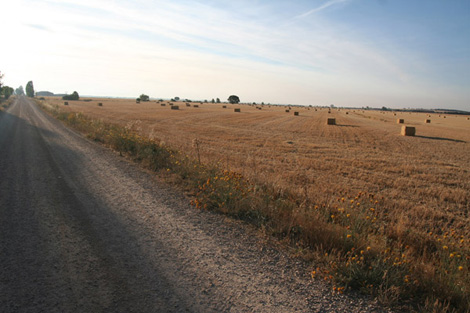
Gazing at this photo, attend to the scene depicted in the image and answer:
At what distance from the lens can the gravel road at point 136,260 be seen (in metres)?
3.31

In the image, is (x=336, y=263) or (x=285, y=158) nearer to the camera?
(x=336, y=263)

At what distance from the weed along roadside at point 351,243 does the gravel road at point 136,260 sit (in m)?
0.34

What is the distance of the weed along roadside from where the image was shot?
3574 millimetres

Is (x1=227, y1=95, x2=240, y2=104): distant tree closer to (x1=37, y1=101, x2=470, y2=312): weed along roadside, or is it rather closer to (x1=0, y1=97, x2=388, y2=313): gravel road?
(x1=37, y1=101, x2=470, y2=312): weed along roadside

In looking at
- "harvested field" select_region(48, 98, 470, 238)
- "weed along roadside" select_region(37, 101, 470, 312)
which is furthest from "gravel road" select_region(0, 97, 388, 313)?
"harvested field" select_region(48, 98, 470, 238)

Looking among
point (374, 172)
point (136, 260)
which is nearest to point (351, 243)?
point (136, 260)

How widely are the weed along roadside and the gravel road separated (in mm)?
340

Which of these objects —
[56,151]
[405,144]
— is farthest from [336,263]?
[405,144]

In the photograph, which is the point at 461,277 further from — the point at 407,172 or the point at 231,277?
the point at 407,172

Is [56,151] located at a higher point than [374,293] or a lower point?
higher

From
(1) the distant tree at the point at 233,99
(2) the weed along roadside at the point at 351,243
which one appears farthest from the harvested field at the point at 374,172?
(1) the distant tree at the point at 233,99

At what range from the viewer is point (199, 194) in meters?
6.96

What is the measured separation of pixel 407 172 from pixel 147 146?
11068mm

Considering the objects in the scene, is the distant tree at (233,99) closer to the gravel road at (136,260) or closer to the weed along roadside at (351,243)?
the weed along roadside at (351,243)
